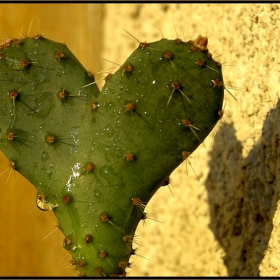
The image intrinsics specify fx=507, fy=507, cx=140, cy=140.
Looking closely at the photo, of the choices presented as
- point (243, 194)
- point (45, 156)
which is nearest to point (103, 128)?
point (45, 156)

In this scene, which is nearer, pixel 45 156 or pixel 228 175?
pixel 45 156

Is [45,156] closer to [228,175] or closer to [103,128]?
[103,128]

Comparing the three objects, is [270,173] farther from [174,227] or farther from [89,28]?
[89,28]

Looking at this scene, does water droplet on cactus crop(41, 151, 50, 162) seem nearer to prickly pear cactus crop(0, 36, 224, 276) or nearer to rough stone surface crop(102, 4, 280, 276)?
prickly pear cactus crop(0, 36, 224, 276)

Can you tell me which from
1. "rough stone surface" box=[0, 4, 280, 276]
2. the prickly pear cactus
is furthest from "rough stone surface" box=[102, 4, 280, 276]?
the prickly pear cactus

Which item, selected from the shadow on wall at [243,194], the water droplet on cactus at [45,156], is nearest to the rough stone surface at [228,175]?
the shadow on wall at [243,194]
